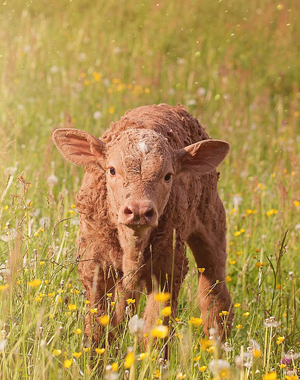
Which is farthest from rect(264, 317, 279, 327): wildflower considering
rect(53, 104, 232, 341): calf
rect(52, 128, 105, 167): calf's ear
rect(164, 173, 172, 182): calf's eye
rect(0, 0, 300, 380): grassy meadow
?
rect(52, 128, 105, 167): calf's ear

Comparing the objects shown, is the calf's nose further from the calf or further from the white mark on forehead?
the white mark on forehead

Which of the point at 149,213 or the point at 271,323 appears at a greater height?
the point at 149,213

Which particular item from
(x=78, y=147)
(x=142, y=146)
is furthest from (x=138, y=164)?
(x=78, y=147)

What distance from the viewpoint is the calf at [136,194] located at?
3484mm

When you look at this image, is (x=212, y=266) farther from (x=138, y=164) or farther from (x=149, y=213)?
(x=149, y=213)

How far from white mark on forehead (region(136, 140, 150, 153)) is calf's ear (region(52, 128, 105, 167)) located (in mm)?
350

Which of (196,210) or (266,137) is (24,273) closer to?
(196,210)

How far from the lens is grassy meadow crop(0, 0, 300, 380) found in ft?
13.2

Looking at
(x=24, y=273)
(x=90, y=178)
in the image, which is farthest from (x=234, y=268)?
(x=24, y=273)

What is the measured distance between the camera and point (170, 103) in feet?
27.9

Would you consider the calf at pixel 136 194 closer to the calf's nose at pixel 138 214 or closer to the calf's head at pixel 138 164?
the calf's head at pixel 138 164

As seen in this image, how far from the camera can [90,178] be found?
3.89 metres

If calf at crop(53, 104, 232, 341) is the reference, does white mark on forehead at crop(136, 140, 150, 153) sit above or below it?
above

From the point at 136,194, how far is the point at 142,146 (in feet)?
1.08
